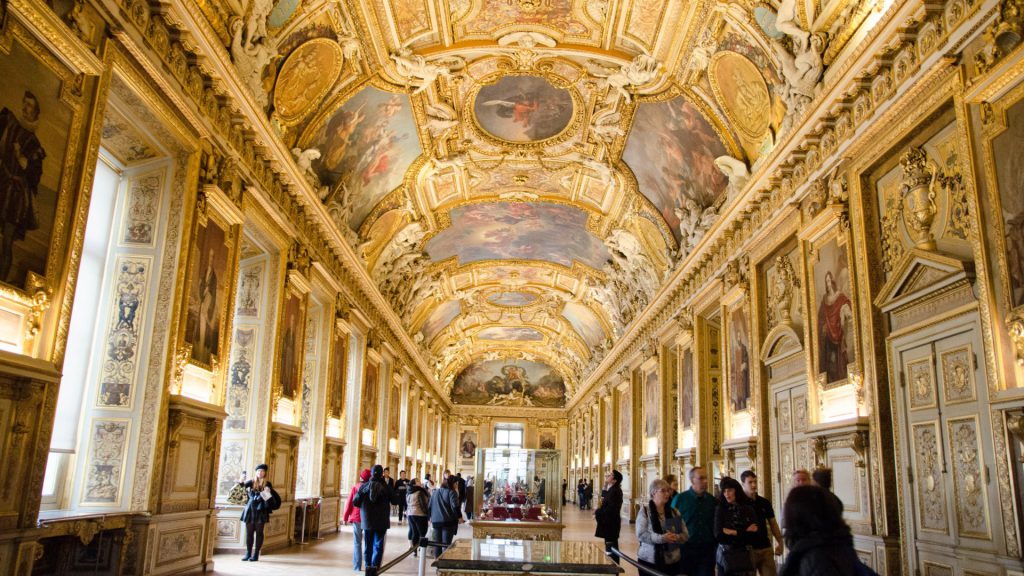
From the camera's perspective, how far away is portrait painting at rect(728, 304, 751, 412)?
1388 cm

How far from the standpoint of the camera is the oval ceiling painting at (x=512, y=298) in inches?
1328

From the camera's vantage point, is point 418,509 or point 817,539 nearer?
point 817,539

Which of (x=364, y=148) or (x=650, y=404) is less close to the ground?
(x=364, y=148)

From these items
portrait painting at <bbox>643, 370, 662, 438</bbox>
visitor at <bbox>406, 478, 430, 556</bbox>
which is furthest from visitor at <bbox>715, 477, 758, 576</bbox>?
portrait painting at <bbox>643, 370, 662, 438</bbox>

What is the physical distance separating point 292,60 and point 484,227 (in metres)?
13.1

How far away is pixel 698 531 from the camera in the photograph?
7176 mm

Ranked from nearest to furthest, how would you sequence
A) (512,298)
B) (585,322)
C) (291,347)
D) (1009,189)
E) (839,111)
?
(1009,189)
(839,111)
(291,347)
(512,298)
(585,322)

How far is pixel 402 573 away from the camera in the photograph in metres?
11.2

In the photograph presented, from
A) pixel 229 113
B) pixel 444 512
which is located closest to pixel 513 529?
pixel 444 512

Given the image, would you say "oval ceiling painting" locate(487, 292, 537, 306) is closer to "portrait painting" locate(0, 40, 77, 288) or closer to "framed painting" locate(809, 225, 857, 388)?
"framed painting" locate(809, 225, 857, 388)

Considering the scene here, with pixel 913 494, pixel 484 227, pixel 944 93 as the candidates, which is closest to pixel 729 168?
pixel 944 93

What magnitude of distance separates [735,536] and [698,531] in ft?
1.58

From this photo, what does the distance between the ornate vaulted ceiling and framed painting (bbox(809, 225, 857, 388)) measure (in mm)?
2452

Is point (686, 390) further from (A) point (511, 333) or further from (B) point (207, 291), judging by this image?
(A) point (511, 333)
